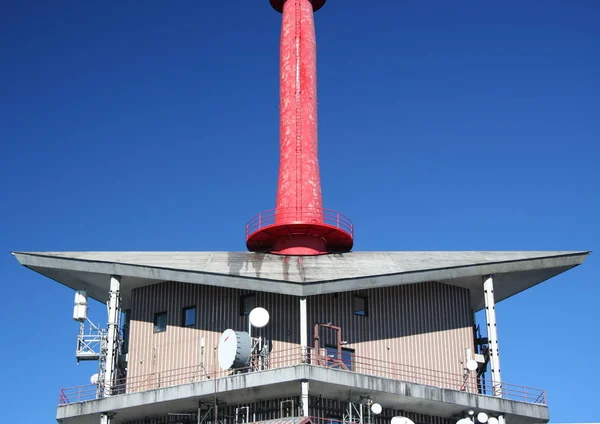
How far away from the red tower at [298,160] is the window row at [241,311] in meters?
4.25

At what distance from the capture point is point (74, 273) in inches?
1699

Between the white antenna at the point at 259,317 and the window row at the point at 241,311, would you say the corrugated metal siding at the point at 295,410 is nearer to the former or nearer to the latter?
the white antenna at the point at 259,317

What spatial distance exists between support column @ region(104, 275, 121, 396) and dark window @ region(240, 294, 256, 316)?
18.6 ft

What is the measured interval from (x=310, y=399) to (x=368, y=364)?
3.62 metres

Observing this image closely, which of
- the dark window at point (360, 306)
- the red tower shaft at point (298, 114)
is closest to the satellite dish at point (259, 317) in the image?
the dark window at point (360, 306)

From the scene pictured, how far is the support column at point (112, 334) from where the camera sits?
134 ft

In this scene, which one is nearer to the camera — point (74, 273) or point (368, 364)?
point (368, 364)

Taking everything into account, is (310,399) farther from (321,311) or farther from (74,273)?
(74,273)

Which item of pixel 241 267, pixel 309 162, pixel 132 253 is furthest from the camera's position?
pixel 309 162

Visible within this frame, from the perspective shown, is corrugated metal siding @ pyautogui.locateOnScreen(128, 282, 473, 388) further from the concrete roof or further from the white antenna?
the white antenna

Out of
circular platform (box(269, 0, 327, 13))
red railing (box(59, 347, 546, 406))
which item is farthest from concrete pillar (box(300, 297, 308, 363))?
circular platform (box(269, 0, 327, 13))

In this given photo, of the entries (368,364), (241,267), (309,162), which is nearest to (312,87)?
(309,162)

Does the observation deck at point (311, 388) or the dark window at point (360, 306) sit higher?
the dark window at point (360, 306)

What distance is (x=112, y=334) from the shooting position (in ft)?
136
